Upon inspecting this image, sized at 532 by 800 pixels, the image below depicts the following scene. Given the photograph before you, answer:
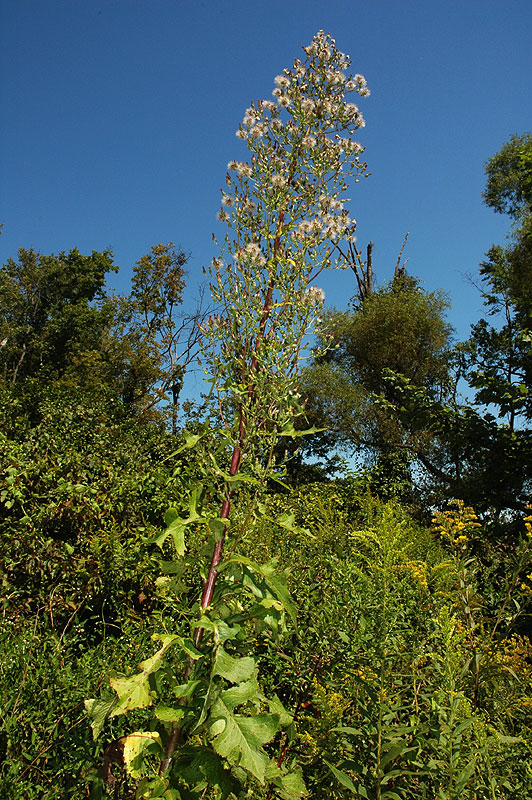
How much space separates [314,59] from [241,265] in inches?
36.6

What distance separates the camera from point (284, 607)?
1250 mm

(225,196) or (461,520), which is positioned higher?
(225,196)

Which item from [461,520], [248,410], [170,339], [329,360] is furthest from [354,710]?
[170,339]

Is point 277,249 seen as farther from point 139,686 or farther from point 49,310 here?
point 49,310

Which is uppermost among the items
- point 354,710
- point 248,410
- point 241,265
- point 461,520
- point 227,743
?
point 241,265

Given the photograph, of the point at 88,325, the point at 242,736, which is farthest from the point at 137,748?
the point at 88,325

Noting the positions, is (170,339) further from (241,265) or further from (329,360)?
(241,265)

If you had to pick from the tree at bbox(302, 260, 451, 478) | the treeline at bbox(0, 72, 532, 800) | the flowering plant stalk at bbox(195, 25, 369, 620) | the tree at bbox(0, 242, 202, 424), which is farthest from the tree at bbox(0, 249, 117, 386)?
the flowering plant stalk at bbox(195, 25, 369, 620)

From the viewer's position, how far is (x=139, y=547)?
162 inches

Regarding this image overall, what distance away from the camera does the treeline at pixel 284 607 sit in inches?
52.3

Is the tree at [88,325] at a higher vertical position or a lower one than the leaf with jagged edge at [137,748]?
higher

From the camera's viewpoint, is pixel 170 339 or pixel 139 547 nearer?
pixel 139 547

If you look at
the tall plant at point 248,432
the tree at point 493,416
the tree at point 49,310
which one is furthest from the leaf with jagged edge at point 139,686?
the tree at point 49,310

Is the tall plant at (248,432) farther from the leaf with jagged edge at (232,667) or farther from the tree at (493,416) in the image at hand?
the tree at (493,416)
